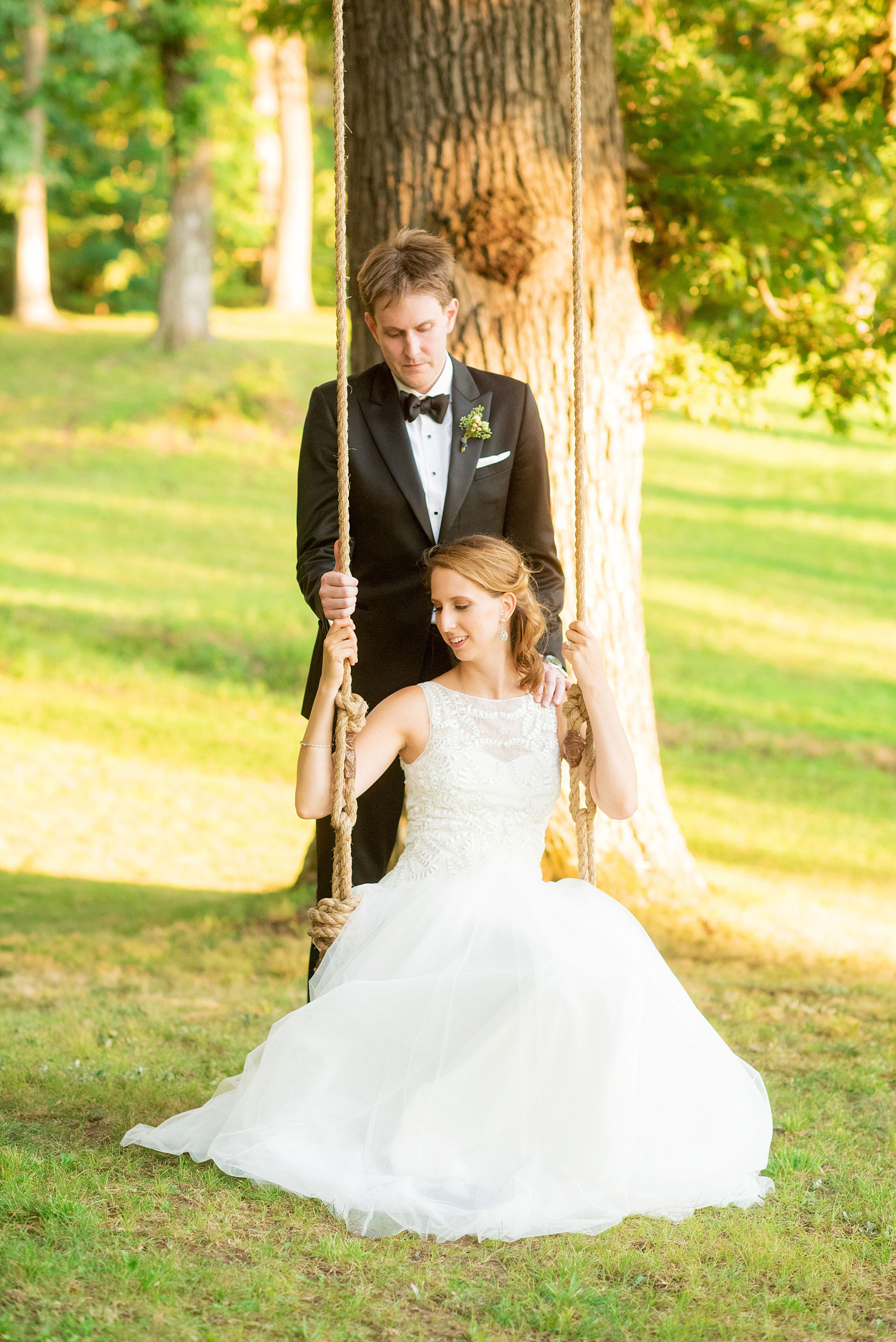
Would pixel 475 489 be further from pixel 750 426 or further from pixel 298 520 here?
pixel 750 426

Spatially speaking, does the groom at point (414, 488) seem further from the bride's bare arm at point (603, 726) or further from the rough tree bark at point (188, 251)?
the rough tree bark at point (188, 251)

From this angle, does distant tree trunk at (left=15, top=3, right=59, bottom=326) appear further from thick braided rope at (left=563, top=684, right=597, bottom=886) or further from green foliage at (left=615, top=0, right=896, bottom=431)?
thick braided rope at (left=563, top=684, right=597, bottom=886)

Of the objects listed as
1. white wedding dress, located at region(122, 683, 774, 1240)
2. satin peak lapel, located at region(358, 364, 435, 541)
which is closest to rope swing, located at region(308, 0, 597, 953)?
white wedding dress, located at region(122, 683, 774, 1240)

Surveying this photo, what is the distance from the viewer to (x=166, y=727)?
395 inches

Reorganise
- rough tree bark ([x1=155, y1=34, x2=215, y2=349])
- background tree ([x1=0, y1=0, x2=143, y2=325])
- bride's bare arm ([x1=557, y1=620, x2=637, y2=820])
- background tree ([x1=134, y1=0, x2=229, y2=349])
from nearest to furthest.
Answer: bride's bare arm ([x1=557, y1=620, x2=637, y2=820])
background tree ([x1=134, y1=0, x2=229, y2=349])
background tree ([x1=0, y1=0, x2=143, y2=325])
rough tree bark ([x1=155, y1=34, x2=215, y2=349])

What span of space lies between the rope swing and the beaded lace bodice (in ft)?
0.30

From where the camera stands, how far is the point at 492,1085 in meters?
2.77

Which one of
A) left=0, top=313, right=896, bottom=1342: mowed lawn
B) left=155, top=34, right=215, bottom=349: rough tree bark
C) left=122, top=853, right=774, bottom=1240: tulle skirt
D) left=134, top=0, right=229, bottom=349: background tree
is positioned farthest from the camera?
left=155, top=34, right=215, bottom=349: rough tree bark

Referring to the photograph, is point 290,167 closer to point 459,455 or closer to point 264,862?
point 264,862

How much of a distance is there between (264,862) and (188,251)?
1415 cm

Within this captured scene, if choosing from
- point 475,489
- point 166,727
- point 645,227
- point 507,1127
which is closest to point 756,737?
point 166,727

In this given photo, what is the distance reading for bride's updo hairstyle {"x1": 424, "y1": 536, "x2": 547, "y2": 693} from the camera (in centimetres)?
321

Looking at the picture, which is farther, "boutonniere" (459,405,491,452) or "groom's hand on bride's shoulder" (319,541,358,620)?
"boutonniere" (459,405,491,452)

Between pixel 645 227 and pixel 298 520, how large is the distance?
320 cm
